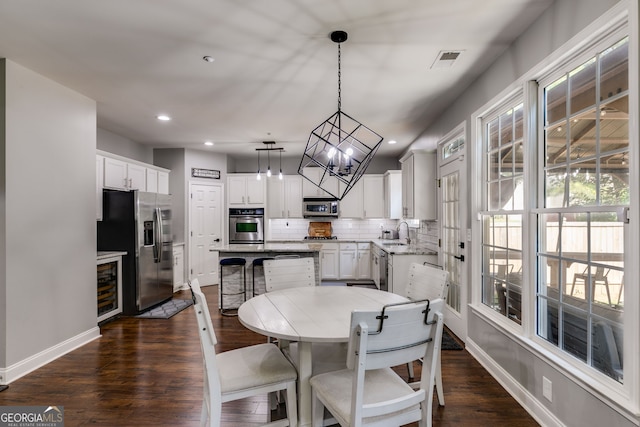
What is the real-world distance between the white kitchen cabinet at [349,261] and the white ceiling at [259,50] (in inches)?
119

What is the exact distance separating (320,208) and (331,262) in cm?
112

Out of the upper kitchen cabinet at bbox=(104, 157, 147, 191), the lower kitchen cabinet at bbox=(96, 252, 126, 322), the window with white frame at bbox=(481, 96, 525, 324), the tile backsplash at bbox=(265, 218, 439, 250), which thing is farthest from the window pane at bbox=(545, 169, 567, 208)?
the upper kitchen cabinet at bbox=(104, 157, 147, 191)

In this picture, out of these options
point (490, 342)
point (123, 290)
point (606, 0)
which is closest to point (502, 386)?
point (490, 342)

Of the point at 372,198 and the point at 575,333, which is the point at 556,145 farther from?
the point at 372,198

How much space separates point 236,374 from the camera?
1852 mm

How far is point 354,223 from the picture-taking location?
282 inches

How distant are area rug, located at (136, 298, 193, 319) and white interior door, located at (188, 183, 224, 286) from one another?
1.06 m

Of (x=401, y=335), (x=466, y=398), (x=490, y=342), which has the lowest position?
(x=466, y=398)

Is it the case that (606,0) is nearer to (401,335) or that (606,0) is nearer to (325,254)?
(401,335)

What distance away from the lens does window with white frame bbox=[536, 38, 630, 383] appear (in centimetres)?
166

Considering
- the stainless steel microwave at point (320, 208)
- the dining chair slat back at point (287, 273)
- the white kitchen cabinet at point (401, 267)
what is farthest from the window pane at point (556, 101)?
the stainless steel microwave at point (320, 208)

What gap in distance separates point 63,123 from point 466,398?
4.31m

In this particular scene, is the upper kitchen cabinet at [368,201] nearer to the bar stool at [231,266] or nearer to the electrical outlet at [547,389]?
the bar stool at [231,266]

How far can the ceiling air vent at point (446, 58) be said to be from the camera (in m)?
2.64
